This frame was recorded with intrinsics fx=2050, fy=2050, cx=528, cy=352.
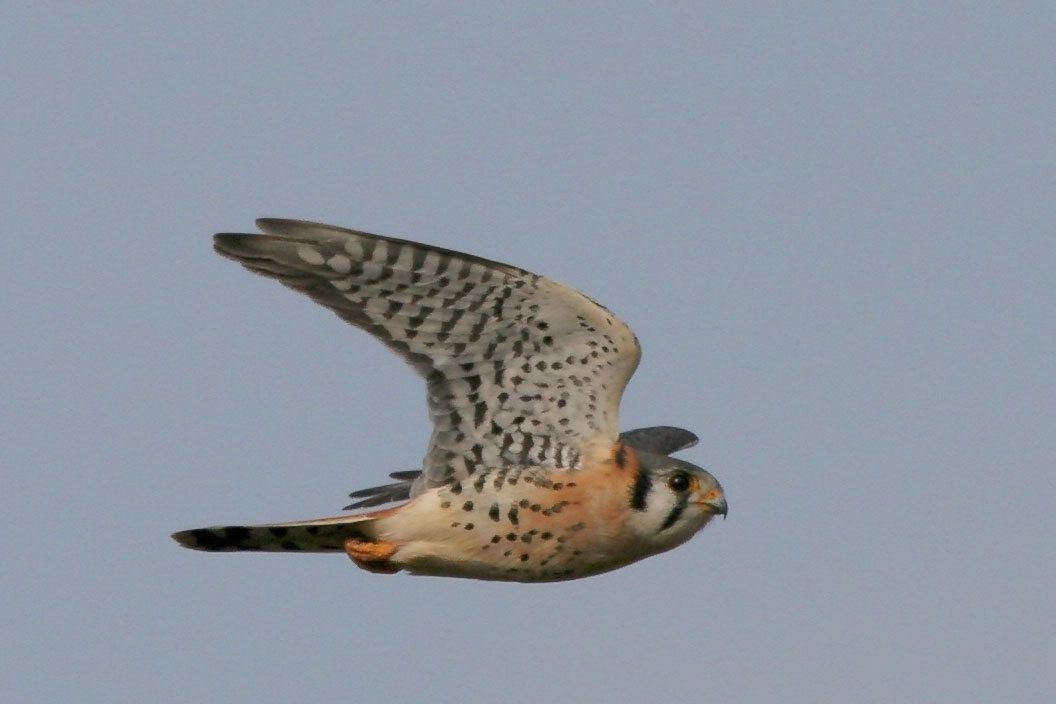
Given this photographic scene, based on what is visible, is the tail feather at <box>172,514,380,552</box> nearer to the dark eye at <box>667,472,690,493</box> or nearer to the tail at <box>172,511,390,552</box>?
the tail at <box>172,511,390,552</box>

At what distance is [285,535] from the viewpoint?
1098 cm

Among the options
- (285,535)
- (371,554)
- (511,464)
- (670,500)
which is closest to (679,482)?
(670,500)

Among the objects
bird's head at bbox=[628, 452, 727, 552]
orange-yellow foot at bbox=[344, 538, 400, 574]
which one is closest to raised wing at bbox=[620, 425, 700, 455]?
bird's head at bbox=[628, 452, 727, 552]

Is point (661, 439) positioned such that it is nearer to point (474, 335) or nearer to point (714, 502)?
point (714, 502)

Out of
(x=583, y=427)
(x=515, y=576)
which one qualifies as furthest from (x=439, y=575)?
(x=583, y=427)

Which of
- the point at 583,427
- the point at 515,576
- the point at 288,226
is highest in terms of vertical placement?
the point at 288,226

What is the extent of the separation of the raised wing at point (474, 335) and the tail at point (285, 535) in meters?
0.41

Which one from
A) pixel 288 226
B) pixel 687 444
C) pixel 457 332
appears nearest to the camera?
pixel 288 226

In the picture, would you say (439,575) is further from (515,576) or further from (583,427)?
(583,427)

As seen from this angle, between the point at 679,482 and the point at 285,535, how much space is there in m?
2.15

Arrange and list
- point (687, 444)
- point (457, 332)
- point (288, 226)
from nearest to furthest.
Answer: point (288, 226) < point (457, 332) < point (687, 444)

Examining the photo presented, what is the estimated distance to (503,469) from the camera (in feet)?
35.8

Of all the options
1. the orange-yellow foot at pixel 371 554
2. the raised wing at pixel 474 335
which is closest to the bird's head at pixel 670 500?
the raised wing at pixel 474 335

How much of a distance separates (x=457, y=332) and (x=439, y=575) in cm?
140
